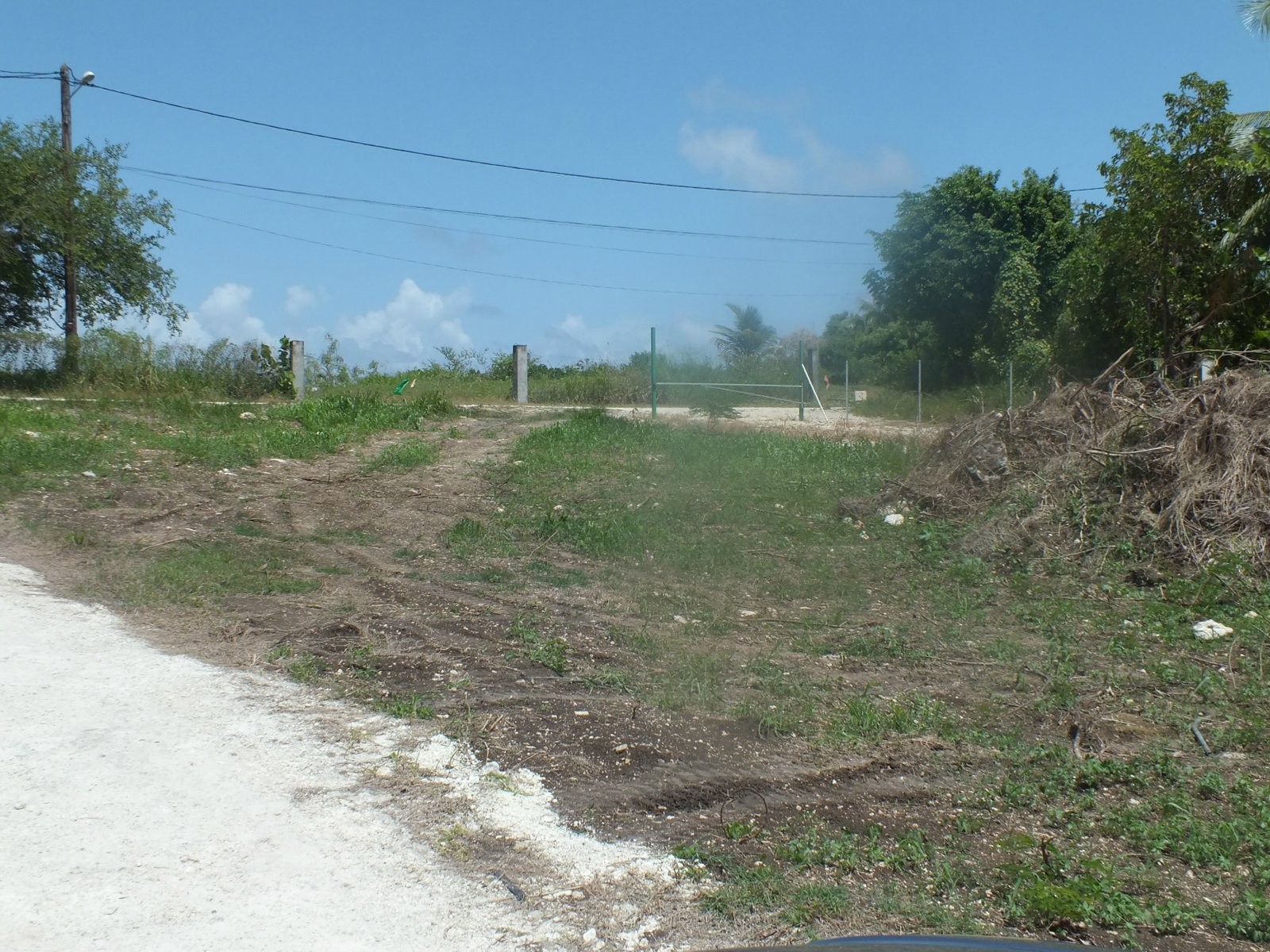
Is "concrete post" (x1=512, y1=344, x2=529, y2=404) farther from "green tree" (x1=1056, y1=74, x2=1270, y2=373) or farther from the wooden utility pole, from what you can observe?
"green tree" (x1=1056, y1=74, x2=1270, y2=373)

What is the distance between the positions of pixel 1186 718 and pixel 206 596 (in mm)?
5856

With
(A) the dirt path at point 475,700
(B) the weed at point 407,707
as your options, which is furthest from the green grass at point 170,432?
(B) the weed at point 407,707

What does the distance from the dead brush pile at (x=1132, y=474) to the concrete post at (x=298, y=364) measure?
1510 centimetres

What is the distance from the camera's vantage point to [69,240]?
2128 centimetres

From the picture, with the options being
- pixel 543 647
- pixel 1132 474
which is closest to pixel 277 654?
pixel 543 647

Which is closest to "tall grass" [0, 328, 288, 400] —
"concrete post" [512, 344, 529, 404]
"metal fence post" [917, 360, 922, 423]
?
"concrete post" [512, 344, 529, 404]

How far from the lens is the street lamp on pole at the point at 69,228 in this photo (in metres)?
20.8

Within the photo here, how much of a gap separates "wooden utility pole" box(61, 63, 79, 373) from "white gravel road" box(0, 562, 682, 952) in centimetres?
1740

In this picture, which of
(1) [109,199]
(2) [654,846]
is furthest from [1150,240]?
(1) [109,199]

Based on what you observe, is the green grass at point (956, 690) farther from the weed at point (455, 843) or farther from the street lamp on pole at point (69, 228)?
the street lamp on pole at point (69, 228)

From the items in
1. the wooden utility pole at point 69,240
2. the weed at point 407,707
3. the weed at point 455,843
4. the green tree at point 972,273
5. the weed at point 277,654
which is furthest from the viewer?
the wooden utility pole at point 69,240

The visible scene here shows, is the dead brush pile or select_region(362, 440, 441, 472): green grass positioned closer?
the dead brush pile

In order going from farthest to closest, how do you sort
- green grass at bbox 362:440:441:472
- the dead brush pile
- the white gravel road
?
green grass at bbox 362:440:441:472, the dead brush pile, the white gravel road

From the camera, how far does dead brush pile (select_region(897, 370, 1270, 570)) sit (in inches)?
332
